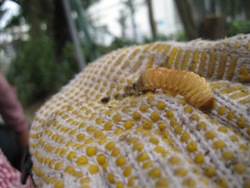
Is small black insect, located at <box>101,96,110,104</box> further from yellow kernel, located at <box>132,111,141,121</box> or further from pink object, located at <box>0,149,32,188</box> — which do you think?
pink object, located at <box>0,149,32,188</box>

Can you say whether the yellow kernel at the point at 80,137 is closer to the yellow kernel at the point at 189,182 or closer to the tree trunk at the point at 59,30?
the yellow kernel at the point at 189,182

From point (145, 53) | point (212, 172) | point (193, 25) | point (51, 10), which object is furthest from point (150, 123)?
point (51, 10)

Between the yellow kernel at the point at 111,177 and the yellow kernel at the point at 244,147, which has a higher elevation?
the yellow kernel at the point at 244,147

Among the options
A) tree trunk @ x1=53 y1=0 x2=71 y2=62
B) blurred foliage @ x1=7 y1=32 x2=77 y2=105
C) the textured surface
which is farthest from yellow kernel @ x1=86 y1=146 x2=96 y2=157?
blurred foliage @ x1=7 y1=32 x2=77 y2=105

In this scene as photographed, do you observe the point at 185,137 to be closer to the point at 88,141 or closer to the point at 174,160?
the point at 174,160

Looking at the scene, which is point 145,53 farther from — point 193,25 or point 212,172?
point 193,25

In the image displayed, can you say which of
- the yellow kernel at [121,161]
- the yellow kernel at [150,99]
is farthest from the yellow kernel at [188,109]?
the yellow kernel at [121,161]
